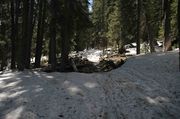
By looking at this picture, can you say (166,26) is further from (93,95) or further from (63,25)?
(93,95)

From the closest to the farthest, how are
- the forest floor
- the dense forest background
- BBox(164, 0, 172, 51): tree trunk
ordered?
the forest floor
BBox(164, 0, 172, 51): tree trunk
the dense forest background

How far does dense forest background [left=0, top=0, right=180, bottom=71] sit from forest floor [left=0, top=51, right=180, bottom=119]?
6.50 metres

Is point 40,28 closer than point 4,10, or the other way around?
point 40,28

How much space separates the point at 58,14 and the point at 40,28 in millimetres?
6367

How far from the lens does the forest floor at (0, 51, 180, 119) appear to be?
1082cm

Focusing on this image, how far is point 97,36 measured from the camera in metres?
75.0

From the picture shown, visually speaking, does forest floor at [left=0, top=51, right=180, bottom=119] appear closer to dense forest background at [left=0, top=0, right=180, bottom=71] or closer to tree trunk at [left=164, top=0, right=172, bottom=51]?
dense forest background at [left=0, top=0, right=180, bottom=71]

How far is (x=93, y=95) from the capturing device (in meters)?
12.3

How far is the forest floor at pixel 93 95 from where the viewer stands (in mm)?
10820

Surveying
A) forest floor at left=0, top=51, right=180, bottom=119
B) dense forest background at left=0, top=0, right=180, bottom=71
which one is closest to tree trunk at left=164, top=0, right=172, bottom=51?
dense forest background at left=0, top=0, right=180, bottom=71

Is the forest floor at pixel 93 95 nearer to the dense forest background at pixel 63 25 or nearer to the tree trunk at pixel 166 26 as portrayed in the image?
the dense forest background at pixel 63 25

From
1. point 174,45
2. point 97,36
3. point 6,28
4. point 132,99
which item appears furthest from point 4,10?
point 97,36

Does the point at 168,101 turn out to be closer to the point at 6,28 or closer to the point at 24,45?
the point at 24,45

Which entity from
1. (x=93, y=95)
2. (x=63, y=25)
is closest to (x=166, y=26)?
(x=63, y=25)
